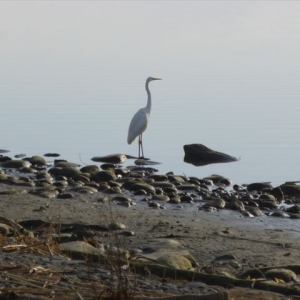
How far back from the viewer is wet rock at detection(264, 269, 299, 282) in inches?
273

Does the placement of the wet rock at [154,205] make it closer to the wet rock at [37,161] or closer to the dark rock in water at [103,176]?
the dark rock in water at [103,176]

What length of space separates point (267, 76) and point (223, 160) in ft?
76.2

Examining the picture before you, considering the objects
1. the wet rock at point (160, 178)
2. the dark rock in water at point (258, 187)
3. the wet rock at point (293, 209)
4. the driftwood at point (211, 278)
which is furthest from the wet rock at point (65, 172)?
the driftwood at point (211, 278)

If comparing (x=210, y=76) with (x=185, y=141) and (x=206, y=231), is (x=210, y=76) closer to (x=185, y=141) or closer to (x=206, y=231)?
(x=185, y=141)

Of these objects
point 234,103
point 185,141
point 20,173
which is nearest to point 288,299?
point 20,173

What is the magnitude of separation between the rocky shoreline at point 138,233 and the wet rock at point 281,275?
0.01 m

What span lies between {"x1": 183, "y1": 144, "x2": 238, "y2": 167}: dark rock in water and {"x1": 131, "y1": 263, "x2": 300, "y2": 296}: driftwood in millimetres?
12816

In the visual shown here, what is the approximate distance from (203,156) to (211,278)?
13.1 m

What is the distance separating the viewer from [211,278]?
6156mm

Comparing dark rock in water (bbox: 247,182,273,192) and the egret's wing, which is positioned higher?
the egret's wing

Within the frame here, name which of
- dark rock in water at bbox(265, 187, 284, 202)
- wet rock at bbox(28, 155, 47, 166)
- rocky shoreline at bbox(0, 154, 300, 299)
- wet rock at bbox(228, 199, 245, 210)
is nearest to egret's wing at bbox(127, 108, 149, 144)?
rocky shoreline at bbox(0, 154, 300, 299)

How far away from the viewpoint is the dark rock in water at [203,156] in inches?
753

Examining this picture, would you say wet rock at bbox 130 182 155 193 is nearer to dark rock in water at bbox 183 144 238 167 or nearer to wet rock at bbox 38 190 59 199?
wet rock at bbox 38 190 59 199

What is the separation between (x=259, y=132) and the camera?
2361 centimetres
